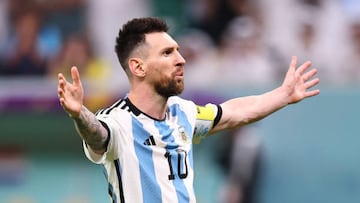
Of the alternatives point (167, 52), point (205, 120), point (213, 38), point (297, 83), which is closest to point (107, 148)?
point (167, 52)

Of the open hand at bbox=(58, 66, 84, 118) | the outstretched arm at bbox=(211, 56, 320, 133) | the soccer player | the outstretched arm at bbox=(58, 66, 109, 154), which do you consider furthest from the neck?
the open hand at bbox=(58, 66, 84, 118)

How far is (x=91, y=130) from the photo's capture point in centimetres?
673

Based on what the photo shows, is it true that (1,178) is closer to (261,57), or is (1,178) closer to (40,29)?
(40,29)

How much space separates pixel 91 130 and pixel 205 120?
1229 mm

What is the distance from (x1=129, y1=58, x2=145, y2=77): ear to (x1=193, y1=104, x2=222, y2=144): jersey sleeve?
0.62 metres

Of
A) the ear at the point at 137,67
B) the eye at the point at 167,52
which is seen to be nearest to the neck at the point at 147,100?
the ear at the point at 137,67

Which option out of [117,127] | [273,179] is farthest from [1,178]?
[117,127]

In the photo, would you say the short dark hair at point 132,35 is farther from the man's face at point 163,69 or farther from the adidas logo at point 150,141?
the adidas logo at point 150,141

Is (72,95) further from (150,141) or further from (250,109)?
(250,109)

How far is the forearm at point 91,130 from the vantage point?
21.8 ft

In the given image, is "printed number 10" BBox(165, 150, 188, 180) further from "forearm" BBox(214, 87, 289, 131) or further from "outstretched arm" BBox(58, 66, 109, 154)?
"forearm" BBox(214, 87, 289, 131)

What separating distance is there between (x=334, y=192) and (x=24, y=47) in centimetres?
386

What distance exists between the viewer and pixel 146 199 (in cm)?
709

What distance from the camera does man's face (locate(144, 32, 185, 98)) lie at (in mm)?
7266
